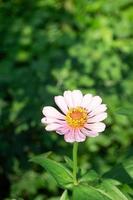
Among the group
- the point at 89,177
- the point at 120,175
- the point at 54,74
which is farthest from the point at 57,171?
the point at 54,74

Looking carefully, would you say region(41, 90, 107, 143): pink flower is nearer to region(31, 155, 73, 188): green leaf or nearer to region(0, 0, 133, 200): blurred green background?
region(31, 155, 73, 188): green leaf

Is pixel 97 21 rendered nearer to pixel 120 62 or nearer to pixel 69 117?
pixel 120 62

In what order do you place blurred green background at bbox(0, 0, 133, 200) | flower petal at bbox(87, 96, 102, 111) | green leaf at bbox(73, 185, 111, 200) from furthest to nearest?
blurred green background at bbox(0, 0, 133, 200) → flower petal at bbox(87, 96, 102, 111) → green leaf at bbox(73, 185, 111, 200)

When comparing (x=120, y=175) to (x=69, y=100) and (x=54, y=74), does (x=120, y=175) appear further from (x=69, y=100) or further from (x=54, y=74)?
(x=54, y=74)

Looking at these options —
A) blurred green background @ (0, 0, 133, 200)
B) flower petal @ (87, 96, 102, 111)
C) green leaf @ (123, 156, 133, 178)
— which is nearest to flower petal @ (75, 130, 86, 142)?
flower petal @ (87, 96, 102, 111)

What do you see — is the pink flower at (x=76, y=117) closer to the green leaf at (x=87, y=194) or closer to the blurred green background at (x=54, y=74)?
A: the green leaf at (x=87, y=194)

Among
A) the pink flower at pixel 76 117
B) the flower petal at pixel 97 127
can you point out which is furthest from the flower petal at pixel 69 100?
the flower petal at pixel 97 127

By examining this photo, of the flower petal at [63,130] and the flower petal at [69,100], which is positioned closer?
the flower petal at [63,130]
